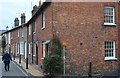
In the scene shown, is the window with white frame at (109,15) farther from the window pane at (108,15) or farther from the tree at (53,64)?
the tree at (53,64)

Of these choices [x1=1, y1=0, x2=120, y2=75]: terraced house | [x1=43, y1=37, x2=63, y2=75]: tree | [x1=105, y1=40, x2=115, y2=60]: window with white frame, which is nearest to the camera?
[x1=43, y1=37, x2=63, y2=75]: tree

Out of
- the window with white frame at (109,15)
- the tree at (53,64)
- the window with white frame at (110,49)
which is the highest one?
the window with white frame at (109,15)

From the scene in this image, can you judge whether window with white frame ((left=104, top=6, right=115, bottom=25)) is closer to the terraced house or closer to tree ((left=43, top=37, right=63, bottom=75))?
the terraced house

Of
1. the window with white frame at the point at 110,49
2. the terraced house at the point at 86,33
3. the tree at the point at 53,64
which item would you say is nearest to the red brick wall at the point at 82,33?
the terraced house at the point at 86,33

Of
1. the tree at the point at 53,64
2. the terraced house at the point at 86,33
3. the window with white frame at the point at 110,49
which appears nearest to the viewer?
the tree at the point at 53,64

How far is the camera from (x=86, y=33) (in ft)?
74.9

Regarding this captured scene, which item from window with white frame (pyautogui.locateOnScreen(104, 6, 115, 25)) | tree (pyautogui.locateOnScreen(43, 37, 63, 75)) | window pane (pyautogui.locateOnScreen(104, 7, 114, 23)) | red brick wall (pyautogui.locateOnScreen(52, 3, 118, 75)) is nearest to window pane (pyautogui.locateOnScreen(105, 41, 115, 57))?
red brick wall (pyautogui.locateOnScreen(52, 3, 118, 75))

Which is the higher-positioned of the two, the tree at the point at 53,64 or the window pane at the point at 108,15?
the window pane at the point at 108,15

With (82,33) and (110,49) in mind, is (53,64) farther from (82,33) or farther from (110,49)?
(110,49)

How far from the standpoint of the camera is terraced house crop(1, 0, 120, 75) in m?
22.2

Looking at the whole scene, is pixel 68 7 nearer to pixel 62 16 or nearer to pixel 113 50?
pixel 62 16

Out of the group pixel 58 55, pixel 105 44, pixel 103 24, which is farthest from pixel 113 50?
pixel 58 55

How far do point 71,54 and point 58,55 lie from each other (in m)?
2.26

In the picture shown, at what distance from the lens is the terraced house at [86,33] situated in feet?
72.9
